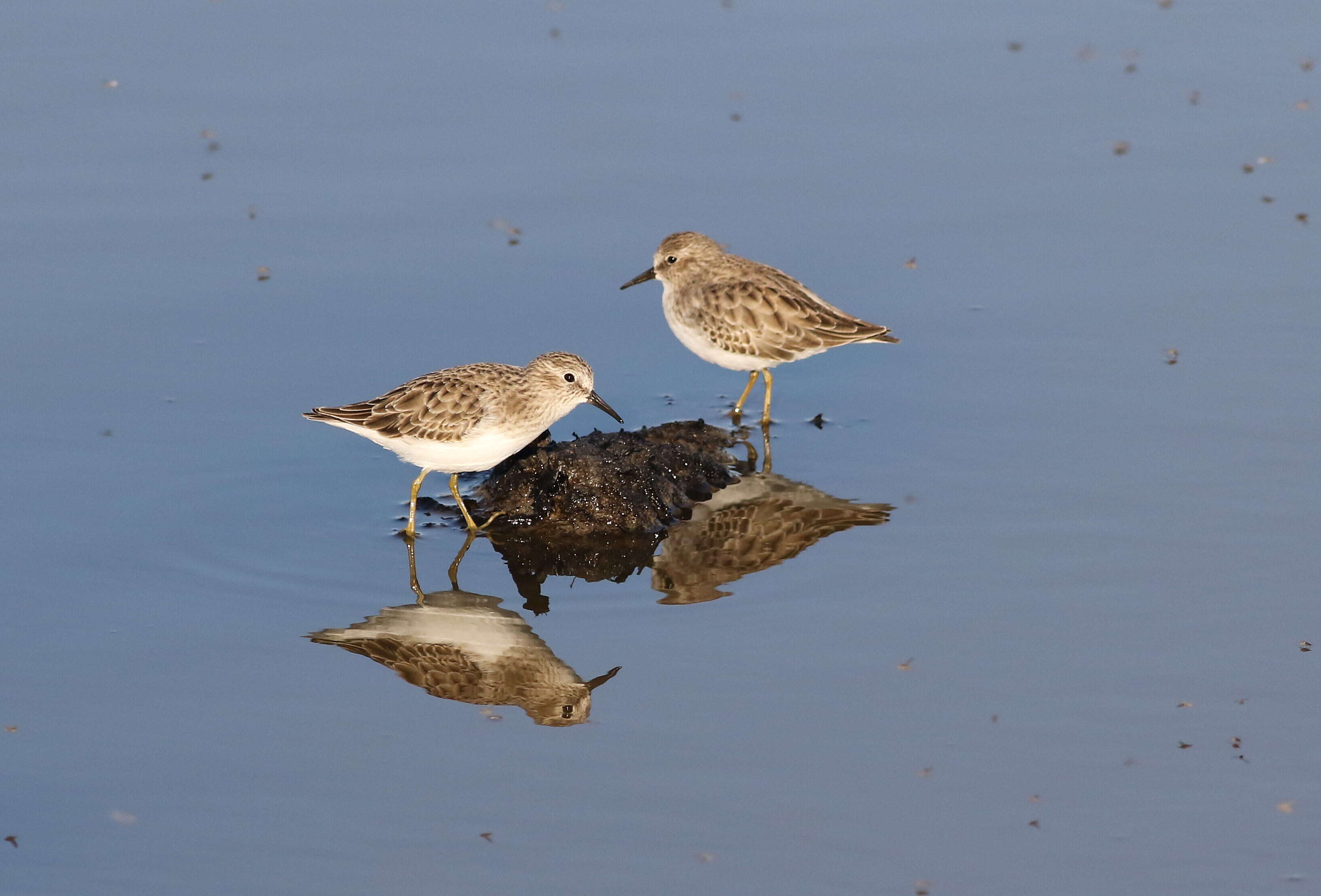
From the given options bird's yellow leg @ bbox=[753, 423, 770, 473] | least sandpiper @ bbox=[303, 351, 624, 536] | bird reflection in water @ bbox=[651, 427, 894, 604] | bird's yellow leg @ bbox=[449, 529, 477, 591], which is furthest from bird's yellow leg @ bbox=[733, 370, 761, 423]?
bird's yellow leg @ bbox=[449, 529, 477, 591]

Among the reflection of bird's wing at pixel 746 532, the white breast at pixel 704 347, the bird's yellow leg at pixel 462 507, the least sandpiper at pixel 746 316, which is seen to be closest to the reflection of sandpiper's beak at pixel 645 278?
the least sandpiper at pixel 746 316

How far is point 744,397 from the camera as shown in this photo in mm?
13781

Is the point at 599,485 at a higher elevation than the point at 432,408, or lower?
lower

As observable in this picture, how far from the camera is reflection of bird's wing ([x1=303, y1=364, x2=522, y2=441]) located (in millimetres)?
11094

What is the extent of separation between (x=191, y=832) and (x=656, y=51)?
12.6 m

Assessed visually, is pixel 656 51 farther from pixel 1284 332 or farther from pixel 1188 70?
pixel 1284 332

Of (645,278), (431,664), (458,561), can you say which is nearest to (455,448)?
(458,561)

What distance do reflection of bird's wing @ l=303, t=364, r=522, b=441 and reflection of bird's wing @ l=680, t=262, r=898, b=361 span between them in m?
2.49

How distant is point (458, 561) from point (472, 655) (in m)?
1.41

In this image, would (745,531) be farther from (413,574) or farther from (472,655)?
(472,655)

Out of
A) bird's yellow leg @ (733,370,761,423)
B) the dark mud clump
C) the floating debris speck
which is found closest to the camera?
the dark mud clump

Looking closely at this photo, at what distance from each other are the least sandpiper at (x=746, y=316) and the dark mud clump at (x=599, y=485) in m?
1.24

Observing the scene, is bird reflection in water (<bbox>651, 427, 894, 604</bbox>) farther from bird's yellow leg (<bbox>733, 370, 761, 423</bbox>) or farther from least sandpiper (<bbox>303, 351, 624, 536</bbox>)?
bird's yellow leg (<bbox>733, 370, 761, 423</bbox>)

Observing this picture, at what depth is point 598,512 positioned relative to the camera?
11.5 m
